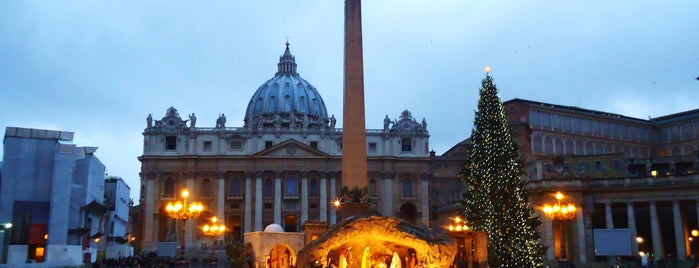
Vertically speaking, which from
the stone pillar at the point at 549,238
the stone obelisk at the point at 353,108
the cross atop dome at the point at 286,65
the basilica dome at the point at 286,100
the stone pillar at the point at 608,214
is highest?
the cross atop dome at the point at 286,65

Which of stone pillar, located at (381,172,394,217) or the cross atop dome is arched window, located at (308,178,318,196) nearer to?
stone pillar, located at (381,172,394,217)

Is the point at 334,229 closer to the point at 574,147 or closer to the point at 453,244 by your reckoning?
the point at 453,244

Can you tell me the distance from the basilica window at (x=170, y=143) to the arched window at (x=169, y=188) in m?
3.36

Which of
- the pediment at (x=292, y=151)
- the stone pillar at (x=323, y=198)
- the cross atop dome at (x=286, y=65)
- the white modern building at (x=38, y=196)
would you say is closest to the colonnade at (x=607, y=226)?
the white modern building at (x=38, y=196)

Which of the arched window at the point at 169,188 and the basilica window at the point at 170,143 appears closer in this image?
the arched window at the point at 169,188

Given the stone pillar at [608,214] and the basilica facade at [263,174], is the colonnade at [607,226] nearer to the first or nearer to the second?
the stone pillar at [608,214]

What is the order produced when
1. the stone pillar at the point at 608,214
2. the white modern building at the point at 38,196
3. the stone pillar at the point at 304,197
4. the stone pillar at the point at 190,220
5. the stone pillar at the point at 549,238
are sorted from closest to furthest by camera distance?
the white modern building at the point at 38,196, the stone pillar at the point at 549,238, the stone pillar at the point at 608,214, the stone pillar at the point at 190,220, the stone pillar at the point at 304,197

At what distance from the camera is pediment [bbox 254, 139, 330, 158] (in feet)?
237

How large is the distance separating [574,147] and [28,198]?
149ft

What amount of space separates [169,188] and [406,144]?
84.2 feet

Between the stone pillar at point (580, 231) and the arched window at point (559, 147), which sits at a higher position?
the arched window at point (559, 147)

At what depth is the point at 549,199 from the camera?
44031 millimetres

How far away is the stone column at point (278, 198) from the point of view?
71812mm

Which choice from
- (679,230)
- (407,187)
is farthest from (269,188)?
(679,230)
